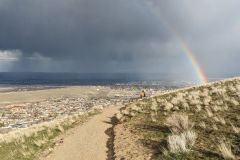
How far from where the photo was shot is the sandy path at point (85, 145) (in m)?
20.4

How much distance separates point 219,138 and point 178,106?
1350 cm

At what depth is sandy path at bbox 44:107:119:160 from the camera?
2038cm

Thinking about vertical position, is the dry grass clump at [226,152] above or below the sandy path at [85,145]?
above

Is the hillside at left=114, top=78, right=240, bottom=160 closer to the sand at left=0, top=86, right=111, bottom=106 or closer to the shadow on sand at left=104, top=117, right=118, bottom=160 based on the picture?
the shadow on sand at left=104, top=117, right=118, bottom=160

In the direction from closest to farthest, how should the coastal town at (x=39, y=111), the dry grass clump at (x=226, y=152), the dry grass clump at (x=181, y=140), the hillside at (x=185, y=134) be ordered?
the dry grass clump at (x=226, y=152)
the hillside at (x=185, y=134)
the dry grass clump at (x=181, y=140)
the coastal town at (x=39, y=111)

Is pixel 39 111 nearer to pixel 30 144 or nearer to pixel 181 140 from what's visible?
pixel 30 144

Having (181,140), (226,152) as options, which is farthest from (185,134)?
(226,152)

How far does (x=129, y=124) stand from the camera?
26.5 meters

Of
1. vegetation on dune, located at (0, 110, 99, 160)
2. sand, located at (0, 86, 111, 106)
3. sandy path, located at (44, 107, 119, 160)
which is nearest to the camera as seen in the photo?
sandy path, located at (44, 107, 119, 160)

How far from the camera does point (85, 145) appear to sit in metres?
22.6

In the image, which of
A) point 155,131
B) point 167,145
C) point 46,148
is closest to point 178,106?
point 155,131

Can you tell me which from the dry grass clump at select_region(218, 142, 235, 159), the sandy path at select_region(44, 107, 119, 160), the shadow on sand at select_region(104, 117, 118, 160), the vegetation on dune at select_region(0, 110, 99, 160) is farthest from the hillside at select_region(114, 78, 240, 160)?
the vegetation on dune at select_region(0, 110, 99, 160)

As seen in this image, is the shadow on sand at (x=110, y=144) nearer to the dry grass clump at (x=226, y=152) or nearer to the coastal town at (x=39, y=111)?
the dry grass clump at (x=226, y=152)

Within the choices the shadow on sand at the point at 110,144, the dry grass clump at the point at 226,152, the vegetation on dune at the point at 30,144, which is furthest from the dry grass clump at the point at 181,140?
the vegetation on dune at the point at 30,144
